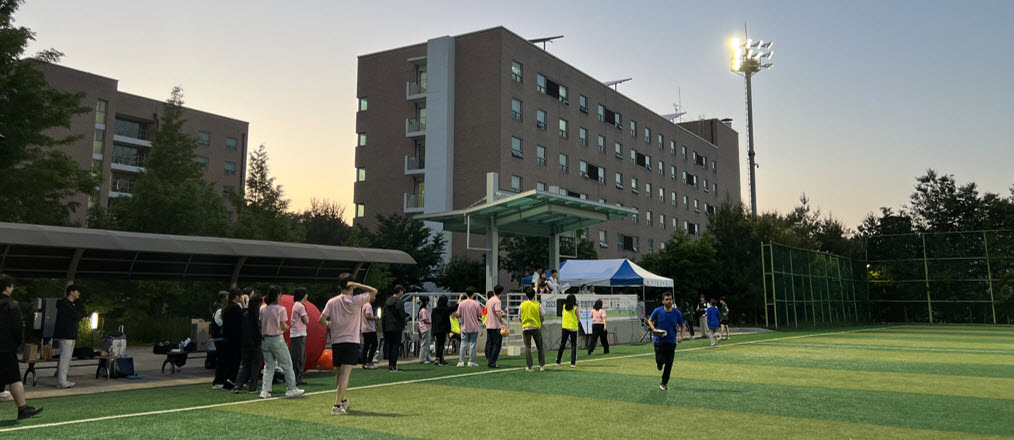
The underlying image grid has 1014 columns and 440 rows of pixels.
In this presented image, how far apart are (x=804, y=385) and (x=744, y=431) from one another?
17.4ft

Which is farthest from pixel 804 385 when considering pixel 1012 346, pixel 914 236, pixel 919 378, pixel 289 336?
pixel 914 236

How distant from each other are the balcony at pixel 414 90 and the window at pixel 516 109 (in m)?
Result: 6.97

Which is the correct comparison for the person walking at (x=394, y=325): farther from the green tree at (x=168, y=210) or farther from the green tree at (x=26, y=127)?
the green tree at (x=168, y=210)

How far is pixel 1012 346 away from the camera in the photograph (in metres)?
24.0

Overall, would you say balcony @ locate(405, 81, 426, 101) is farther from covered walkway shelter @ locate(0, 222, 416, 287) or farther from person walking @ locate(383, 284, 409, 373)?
person walking @ locate(383, 284, 409, 373)

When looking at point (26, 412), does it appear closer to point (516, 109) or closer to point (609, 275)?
point (609, 275)

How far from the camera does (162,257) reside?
654 inches

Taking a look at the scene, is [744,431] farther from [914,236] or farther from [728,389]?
[914,236]

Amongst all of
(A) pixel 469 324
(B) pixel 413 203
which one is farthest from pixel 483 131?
(A) pixel 469 324

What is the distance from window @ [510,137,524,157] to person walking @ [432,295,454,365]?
31.3 m

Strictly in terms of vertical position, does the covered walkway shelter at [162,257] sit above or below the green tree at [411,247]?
below

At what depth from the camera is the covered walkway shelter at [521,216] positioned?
24.1m

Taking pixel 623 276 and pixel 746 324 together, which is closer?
pixel 623 276

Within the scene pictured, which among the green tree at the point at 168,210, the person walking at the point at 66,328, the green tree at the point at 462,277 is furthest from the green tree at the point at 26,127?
the green tree at the point at 462,277
